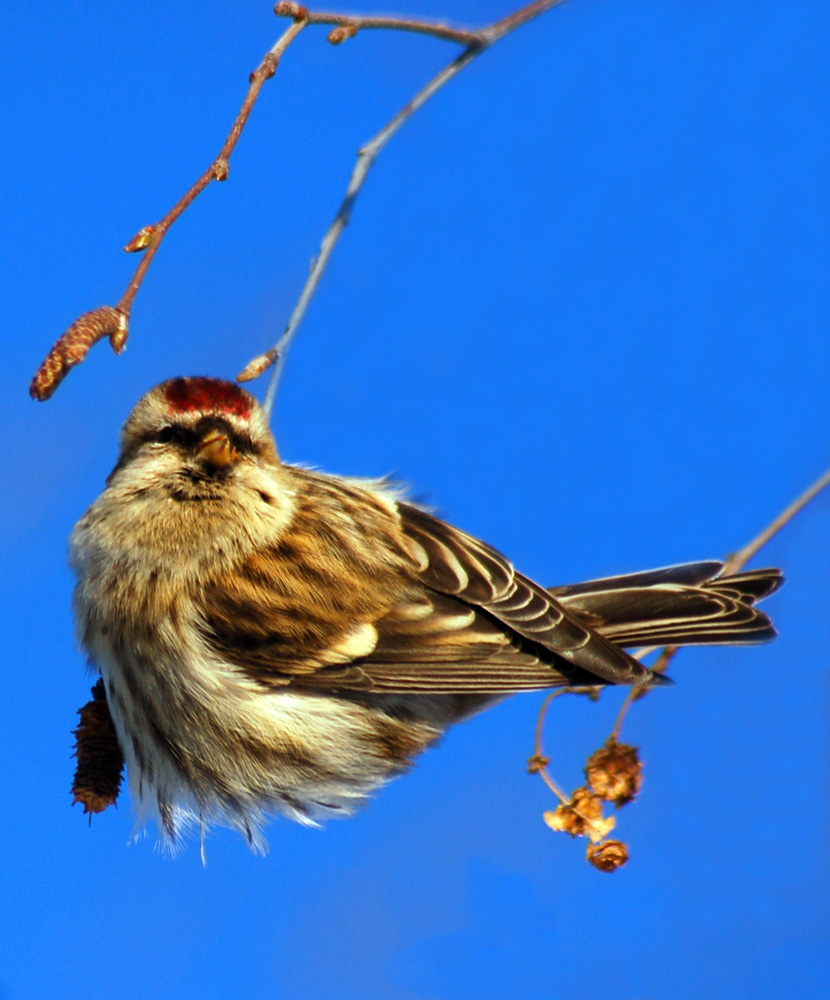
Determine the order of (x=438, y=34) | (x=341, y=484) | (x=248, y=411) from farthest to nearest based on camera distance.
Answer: (x=341, y=484), (x=248, y=411), (x=438, y=34)

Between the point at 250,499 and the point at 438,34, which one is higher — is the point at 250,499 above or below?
below

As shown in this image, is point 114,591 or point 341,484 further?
point 341,484

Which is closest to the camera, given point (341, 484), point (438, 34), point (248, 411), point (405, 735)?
point (438, 34)

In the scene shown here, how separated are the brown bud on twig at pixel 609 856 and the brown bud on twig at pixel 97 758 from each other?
1003 mm

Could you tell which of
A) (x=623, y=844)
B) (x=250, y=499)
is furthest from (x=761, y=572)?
(x=250, y=499)

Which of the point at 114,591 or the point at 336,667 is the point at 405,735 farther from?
the point at 114,591

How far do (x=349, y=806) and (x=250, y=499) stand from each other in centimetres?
77

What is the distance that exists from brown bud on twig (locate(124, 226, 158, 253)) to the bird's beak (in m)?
0.82

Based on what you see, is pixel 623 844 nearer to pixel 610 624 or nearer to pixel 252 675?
pixel 610 624

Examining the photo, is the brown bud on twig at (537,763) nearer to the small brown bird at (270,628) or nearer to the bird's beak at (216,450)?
the small brown bird at (270,628)

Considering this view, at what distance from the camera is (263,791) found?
2.59 meters

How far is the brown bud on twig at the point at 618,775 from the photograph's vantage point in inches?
84.0

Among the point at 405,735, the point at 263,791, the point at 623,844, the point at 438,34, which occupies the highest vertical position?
the point at 438,34

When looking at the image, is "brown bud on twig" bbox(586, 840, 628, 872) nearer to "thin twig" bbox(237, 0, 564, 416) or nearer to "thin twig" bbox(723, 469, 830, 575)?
"thin twig" bbox(723, 469, 830, 575)
